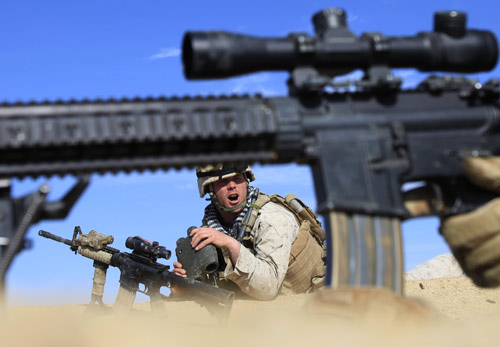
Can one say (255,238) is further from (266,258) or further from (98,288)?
(98,288)

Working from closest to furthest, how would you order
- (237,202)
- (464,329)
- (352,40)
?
(464,329) < (352,40) < (237,202)

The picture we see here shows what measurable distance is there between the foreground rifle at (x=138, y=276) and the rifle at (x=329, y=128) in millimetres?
3139

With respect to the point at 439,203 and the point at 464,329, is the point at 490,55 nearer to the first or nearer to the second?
the point at 439,203

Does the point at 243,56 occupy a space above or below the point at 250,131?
above

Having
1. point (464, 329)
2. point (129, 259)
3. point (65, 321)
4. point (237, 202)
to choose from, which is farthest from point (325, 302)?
point (129, 259)

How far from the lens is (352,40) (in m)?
4.00

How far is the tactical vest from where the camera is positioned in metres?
7.46

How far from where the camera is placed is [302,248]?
24.6 feet

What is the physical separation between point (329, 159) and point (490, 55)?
5.14 feet

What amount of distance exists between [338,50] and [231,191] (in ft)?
12.4

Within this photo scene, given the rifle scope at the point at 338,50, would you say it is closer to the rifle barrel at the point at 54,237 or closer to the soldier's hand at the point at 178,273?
the soldier's hand at the point at 178,273

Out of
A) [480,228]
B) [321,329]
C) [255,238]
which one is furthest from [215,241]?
[321,329]

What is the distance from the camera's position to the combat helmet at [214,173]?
7.39 metres

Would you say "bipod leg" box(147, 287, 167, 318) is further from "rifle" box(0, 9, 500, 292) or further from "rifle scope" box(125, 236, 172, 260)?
"rifle" box(0, 9, 500, 292)
